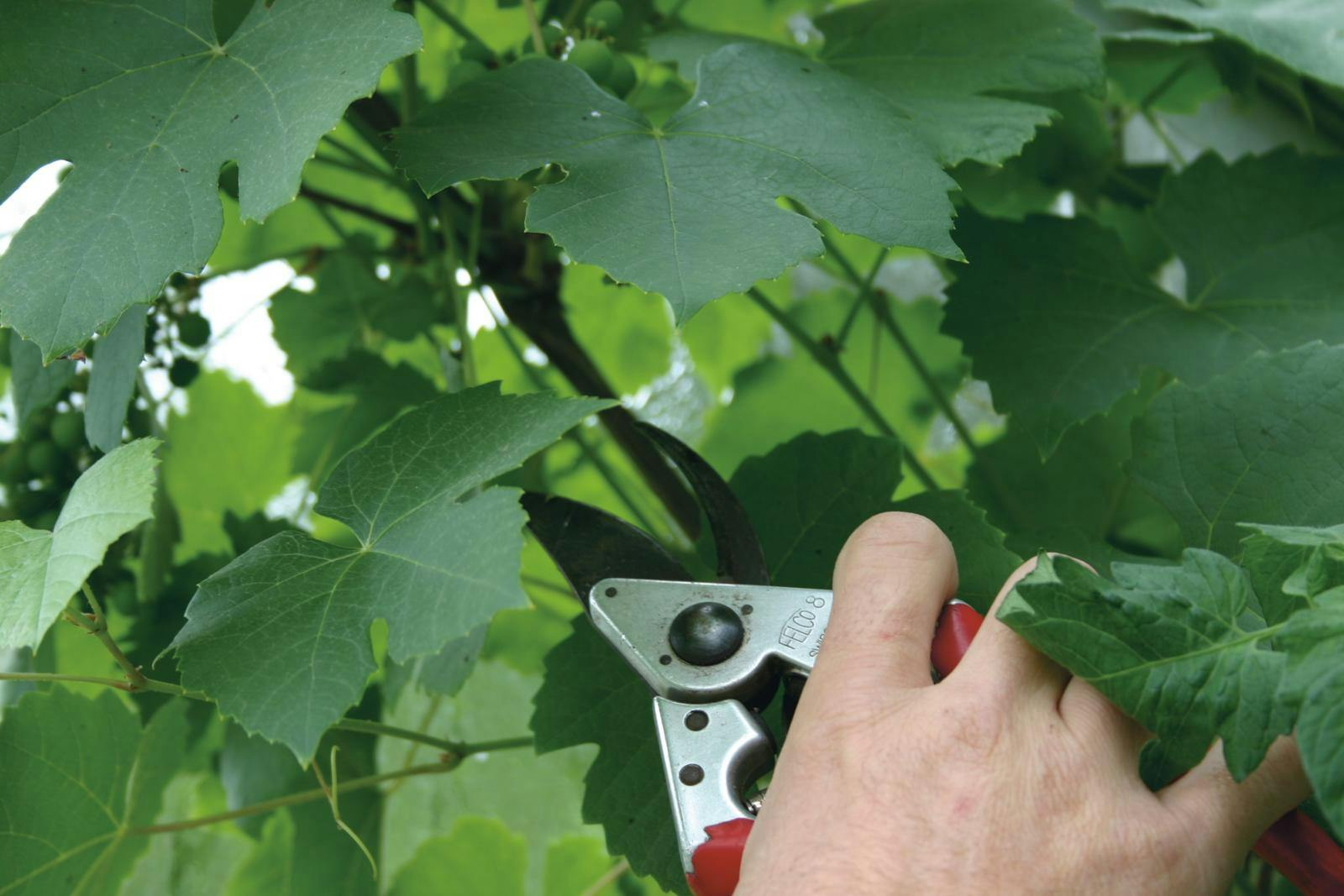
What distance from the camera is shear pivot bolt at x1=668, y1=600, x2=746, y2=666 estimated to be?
671 mm

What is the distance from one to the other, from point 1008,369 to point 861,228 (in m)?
0.27

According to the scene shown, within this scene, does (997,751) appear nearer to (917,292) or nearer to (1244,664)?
(1244,664)

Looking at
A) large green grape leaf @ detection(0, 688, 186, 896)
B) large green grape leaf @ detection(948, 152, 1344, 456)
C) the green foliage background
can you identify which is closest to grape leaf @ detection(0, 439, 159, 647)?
the green foliage background

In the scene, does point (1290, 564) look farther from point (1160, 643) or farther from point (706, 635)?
point (706, 635)

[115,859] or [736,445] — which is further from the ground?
[115,859]

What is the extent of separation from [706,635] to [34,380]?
53cm

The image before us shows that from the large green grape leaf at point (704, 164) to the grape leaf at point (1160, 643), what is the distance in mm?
204

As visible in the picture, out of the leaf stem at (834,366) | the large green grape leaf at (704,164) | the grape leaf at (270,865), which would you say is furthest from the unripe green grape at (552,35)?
the grape leaf at (270,865)

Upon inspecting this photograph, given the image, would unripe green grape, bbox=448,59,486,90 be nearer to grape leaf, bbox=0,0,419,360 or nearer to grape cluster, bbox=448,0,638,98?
grape cluster, bbox=448,0,638,98

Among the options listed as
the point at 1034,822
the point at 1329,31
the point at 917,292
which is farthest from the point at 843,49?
the point at 917,292

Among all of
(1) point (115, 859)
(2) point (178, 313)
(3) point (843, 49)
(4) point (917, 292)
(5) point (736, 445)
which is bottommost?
(4) point (917, 292)

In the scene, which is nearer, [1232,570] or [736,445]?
[1232,570]

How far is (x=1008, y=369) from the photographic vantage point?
89 cm

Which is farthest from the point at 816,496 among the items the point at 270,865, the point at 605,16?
the point at 270,865
